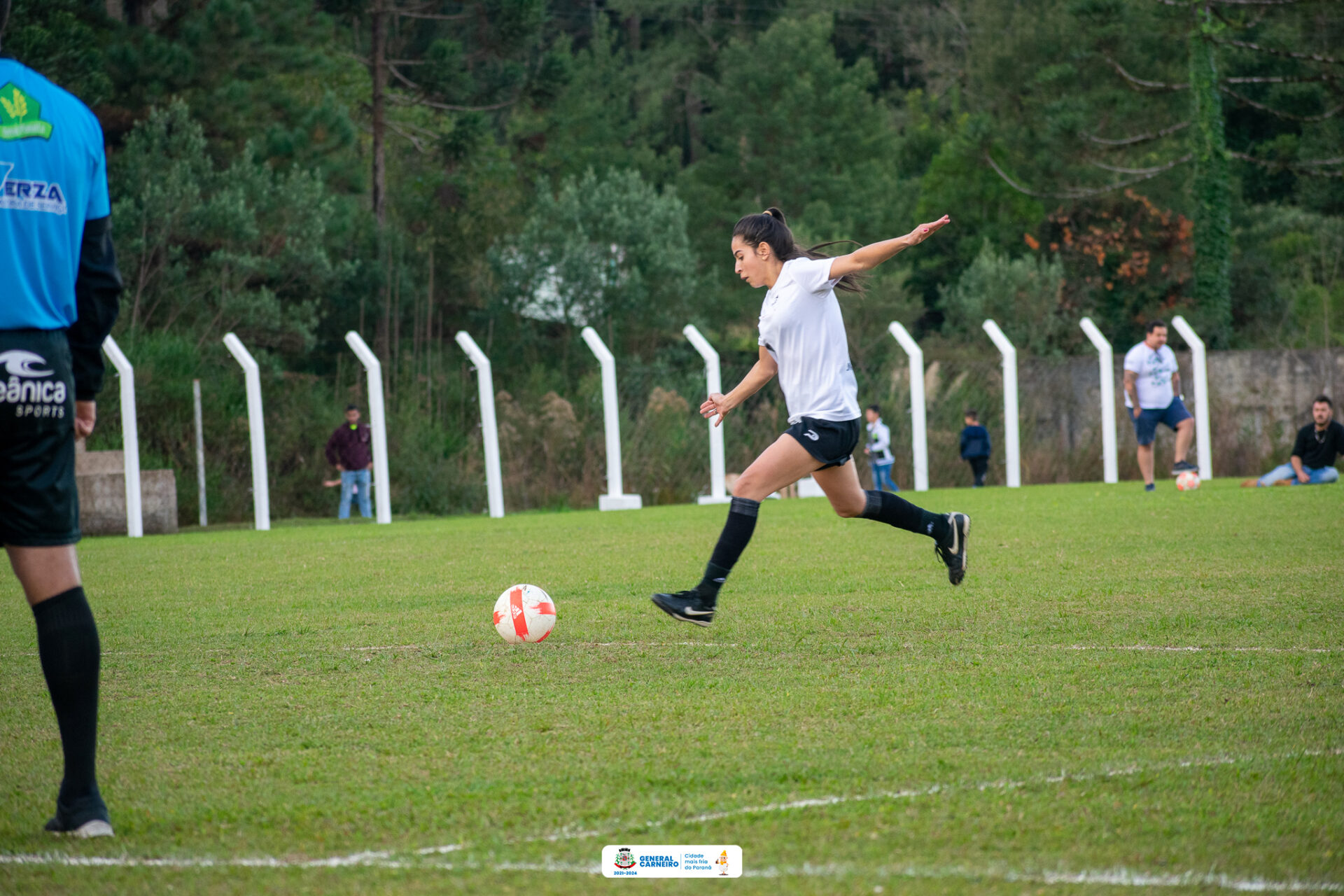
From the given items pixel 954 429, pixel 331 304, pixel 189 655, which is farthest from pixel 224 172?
pixel 189 655

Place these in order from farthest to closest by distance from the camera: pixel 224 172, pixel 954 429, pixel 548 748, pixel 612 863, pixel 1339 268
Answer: pixel 1339 268, pixel 224 172, pixel 954 429, pixel 548 748, pixel 612 863

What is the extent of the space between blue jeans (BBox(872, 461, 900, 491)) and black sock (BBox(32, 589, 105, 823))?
18.9 m

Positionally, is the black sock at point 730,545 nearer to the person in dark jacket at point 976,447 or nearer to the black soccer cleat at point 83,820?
the black soccer cleat at point 83,820

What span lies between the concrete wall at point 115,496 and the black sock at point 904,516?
13.1m

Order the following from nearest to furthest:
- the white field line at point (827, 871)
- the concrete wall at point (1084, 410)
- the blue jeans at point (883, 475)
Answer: the white field line at point (827, 871), the blue jeans at point (883, 475), the concrete wall at point (1084, 410)

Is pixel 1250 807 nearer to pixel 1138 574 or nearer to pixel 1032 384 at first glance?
pixel 1138 574

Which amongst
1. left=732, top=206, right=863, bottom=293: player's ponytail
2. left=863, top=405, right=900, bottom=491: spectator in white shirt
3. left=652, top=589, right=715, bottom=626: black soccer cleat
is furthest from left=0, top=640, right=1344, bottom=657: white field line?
left=863, top=405, right=900, bottom=491: spectator in white shirt

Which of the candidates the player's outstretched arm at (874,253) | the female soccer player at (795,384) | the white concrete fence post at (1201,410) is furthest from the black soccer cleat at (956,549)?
the white concrete fence post at (1201,410)

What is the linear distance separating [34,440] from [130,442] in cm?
1382

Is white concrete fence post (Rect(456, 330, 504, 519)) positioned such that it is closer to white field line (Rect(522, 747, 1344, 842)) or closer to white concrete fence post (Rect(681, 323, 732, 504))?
white concrete fence post (Rect(681, 323, 732, 504))

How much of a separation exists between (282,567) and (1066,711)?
7717 millimetres

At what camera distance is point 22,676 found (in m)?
5.65

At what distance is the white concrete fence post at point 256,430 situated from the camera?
56.3ft

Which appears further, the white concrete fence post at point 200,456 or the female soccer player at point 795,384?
the white concrete fence post at point 200,456
